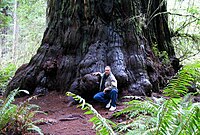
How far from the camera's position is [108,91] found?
6.39 metres

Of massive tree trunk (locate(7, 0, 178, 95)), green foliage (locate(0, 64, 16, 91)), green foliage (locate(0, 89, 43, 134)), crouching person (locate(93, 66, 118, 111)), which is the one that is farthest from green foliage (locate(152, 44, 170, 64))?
green foliage (locate(0, 64, 16, 91))

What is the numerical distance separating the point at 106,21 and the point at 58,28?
155 centimetres

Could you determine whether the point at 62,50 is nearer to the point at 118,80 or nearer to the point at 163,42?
the point at 118,80

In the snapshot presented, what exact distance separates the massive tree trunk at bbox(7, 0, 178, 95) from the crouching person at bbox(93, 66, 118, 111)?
477 mm

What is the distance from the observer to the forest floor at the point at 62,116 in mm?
4924

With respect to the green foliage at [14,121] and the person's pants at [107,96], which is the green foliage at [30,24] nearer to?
the person's pants at [107,96]

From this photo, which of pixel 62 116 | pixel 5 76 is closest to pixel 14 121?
pixel 62 116


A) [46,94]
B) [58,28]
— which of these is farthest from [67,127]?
[58,28]

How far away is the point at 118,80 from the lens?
684cm

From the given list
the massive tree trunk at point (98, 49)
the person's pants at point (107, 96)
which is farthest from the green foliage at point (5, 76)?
the person's pants at point (107, 96)

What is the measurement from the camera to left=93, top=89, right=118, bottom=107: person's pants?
6258mm

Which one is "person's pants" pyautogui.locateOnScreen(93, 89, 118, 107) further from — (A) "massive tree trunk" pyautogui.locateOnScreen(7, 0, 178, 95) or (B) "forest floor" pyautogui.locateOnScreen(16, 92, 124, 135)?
(A) "massive tree trunk" pyautogui.locateOnScreen(7, 0, 178, 95)

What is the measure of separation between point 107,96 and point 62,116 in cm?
117

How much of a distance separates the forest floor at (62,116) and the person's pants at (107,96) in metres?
0.19
